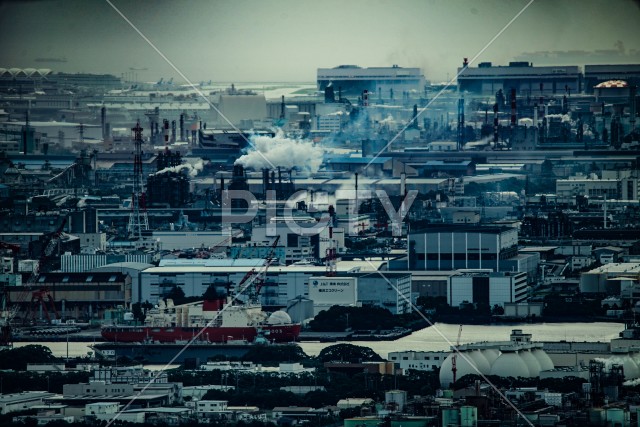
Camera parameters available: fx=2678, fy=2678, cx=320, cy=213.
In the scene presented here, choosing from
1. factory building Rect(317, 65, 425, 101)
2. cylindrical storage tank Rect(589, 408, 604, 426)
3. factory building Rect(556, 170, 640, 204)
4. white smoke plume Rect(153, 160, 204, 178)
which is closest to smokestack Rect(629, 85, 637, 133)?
factory building Rect(317, 65, 425, 101)

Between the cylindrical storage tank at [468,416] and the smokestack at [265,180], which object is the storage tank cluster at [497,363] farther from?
the smokestack at [265,180]

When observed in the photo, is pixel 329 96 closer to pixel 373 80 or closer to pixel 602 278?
pixel 373 80

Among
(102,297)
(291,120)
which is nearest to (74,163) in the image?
(291,120)

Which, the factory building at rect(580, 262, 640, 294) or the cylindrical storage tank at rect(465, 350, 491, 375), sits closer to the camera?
the cylindrical storage tank at rect(465, 350, 491, 375)

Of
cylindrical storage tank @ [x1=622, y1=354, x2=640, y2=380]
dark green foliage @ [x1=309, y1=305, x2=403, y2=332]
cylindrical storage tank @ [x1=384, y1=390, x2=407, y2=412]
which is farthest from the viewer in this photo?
dark green foliage @ [x1=309, y1=305, x2=403, y2=332]

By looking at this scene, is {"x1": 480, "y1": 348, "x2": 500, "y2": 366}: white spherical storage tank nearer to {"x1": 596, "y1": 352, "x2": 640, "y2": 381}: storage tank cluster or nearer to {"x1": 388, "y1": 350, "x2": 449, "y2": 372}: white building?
{"x1": 388, "y1": 350, "x2": 449, "y2": 372}: white building

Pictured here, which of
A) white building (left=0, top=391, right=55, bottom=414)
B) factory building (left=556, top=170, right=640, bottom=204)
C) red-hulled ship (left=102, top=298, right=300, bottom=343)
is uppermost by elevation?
factory building (left=556, top=170, right=640, bottom=204)

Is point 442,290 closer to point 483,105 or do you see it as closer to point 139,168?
point 139,168

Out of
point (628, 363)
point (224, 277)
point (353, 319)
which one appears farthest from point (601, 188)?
point (628, 363)
